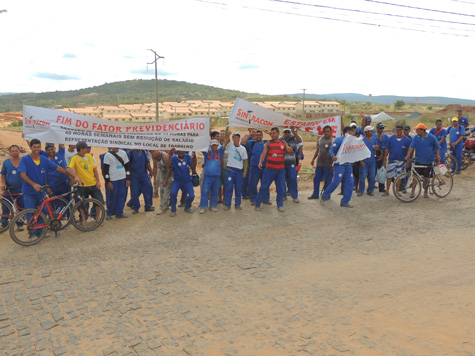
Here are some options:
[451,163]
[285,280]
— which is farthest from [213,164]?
[451,163]

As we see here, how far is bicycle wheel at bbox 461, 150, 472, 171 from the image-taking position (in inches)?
553

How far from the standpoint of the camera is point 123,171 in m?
8.27

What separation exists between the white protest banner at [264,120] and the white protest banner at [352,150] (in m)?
1.03

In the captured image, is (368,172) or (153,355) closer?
(153,355)

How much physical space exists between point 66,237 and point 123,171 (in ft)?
5.98

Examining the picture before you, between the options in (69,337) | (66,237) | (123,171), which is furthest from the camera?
(123,171)

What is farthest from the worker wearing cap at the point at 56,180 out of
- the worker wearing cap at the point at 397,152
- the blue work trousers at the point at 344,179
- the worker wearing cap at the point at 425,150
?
the worker wearing cap at the point at 425,150

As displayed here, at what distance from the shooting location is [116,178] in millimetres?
8172

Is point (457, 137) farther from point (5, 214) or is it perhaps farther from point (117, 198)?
point (5, 214)

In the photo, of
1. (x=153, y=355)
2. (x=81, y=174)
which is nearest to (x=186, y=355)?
(x=153, y=355)

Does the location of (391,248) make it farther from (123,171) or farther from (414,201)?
(123,171)

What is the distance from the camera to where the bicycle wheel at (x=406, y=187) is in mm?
9547

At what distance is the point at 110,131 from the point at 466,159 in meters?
12.8

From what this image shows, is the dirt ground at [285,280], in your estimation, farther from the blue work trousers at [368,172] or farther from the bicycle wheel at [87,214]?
the blue work trousers at [368,172]
